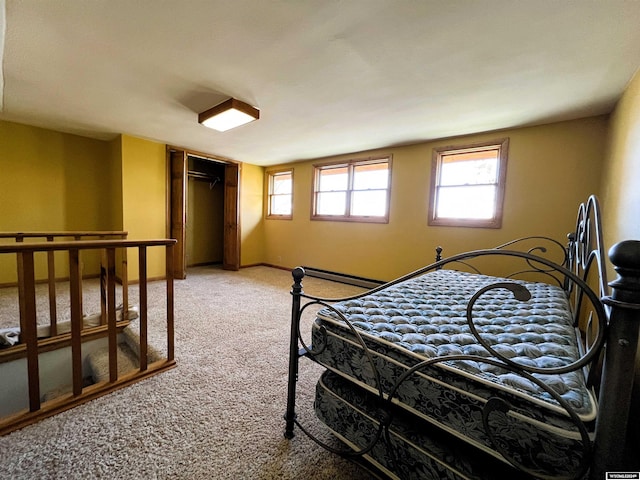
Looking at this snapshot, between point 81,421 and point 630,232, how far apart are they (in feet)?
11.4

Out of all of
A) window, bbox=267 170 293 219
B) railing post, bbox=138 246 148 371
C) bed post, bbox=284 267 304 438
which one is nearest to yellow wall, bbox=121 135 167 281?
window, bbox=267 170 293 219

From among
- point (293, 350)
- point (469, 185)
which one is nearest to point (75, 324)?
point (293, 350)

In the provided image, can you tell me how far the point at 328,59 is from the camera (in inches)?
75.1

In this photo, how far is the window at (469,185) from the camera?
10.7 feet

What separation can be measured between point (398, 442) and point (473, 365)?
40 cm

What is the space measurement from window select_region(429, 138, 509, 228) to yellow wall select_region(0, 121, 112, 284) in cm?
526

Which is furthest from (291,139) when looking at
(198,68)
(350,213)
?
(198,68)

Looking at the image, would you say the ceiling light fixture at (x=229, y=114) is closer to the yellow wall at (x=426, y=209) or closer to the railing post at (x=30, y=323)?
the railing post at (x=30, y=323)

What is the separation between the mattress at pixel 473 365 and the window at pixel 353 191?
2883 millimetres

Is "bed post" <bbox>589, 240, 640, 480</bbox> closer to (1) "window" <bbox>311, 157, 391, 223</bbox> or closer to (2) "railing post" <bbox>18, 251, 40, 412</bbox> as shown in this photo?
(2) "railing post" <bbox>18, 251, 40, 412</bbox>

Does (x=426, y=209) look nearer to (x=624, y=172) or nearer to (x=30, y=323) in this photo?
(x=624, y=172)

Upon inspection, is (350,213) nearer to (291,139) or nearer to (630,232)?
(291,139)

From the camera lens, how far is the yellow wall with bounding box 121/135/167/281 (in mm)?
4027

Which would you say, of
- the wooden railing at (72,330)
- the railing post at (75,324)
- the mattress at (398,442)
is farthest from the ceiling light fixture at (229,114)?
the mattress at (398,442)
